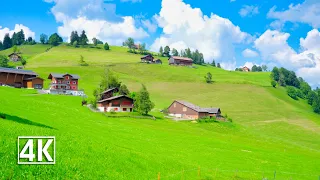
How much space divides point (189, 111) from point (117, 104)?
31.6 m

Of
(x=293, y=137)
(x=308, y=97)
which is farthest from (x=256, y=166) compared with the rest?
(x=308, y=97)

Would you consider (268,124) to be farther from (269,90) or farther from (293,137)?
(269,90)

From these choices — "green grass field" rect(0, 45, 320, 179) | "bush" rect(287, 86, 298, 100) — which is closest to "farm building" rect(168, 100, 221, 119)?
"green grass field" rect(0, 45, 320, 179)

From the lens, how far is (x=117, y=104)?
114 m

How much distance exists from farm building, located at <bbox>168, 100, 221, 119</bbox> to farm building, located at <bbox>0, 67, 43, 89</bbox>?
2340 inches

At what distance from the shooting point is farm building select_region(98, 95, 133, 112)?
369ft

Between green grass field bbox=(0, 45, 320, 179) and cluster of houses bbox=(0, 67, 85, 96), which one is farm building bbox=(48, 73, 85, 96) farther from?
green grass field bbox=(0, 45, 320, 179)

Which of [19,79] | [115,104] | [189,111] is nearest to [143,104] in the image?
[115,104]

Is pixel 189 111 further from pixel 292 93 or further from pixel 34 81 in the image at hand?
pixel 292 93

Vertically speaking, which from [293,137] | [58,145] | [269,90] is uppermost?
[269,90]

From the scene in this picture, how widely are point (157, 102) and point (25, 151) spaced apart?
129932 mm

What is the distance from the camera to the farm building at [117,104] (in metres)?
112

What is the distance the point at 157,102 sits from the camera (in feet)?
492

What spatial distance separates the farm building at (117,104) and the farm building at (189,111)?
920 inches
